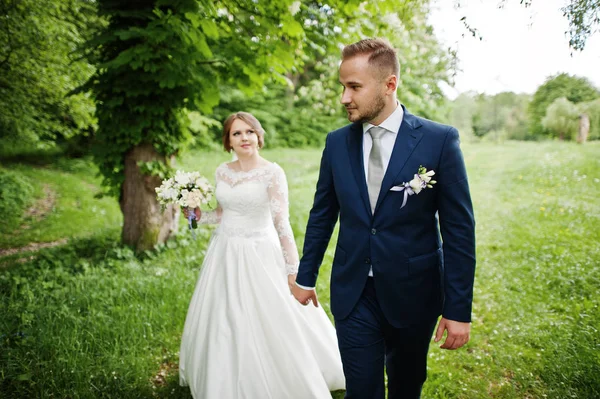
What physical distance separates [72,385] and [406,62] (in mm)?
11377

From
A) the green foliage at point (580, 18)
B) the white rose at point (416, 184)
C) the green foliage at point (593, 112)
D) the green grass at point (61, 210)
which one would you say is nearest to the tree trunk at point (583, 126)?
the green foliage at point (593, 112)

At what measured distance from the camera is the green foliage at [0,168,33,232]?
10.4 meters

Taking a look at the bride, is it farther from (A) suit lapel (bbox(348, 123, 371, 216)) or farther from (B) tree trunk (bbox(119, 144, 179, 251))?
(B) tree trunk (bbox(119, 144, 179, 251))

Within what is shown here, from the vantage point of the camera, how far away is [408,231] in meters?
2.24

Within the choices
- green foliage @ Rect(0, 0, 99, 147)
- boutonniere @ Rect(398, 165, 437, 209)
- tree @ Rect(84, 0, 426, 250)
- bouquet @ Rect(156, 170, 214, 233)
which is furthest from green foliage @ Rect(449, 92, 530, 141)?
boutonniere @ Rect(398, 165, 437, 209)

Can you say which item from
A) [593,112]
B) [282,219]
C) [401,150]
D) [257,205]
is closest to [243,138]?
[257,205]

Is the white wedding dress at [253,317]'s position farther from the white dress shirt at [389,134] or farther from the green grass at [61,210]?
the green grass at [61,210]

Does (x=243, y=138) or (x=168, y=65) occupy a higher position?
(x=168, y=65)

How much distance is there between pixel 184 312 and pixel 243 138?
224cm

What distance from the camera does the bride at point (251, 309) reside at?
3141 mm

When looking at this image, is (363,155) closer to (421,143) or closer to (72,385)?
(421,143)

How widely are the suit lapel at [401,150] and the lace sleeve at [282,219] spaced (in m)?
1.47

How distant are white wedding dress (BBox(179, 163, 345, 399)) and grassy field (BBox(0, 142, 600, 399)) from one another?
0.68 m

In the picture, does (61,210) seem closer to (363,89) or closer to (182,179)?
(182,179)
